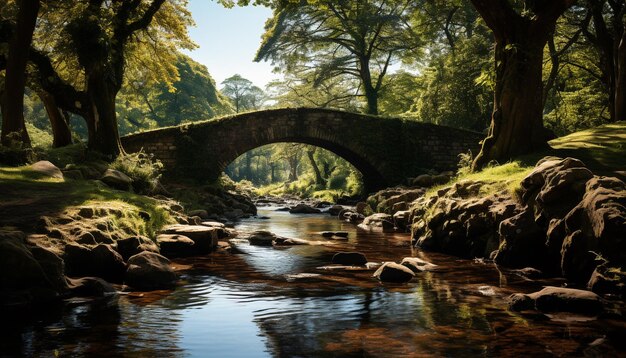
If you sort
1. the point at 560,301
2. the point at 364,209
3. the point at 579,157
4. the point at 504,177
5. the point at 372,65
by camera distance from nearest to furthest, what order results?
the point at 560,301 → the point at 504,177 → the point at 579,157 → the point at 364,209 → the point at 372,65

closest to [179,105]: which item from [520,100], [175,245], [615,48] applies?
[615,48]

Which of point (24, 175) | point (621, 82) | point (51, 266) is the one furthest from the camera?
point (621, 82)

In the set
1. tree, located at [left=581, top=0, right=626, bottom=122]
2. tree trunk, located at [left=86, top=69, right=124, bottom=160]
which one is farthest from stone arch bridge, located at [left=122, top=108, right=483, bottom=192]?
tree, located at [left=581, top=0, right=626, bottom=122]

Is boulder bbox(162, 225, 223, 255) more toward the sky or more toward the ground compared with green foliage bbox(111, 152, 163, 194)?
more toward the ground

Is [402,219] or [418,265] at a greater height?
[402,219]

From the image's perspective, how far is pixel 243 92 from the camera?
69688 millimetres

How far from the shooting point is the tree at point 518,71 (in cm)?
1305

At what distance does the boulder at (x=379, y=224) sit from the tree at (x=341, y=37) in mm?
18628

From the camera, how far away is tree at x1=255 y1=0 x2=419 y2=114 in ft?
107

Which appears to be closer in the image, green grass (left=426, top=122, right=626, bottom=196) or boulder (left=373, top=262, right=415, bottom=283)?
boulder (left=373, top=262, right=415, bottom=283)

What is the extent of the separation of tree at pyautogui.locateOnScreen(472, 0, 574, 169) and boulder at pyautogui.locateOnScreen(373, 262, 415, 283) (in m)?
6.69

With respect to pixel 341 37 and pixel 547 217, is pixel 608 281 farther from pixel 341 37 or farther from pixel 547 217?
pixel 341 37

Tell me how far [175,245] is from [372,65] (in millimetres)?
29060

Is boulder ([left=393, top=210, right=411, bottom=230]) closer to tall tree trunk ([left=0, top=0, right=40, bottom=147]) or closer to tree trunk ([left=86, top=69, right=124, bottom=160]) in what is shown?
tree trunk ([left=86, top=69, right=124, bottom=160])
